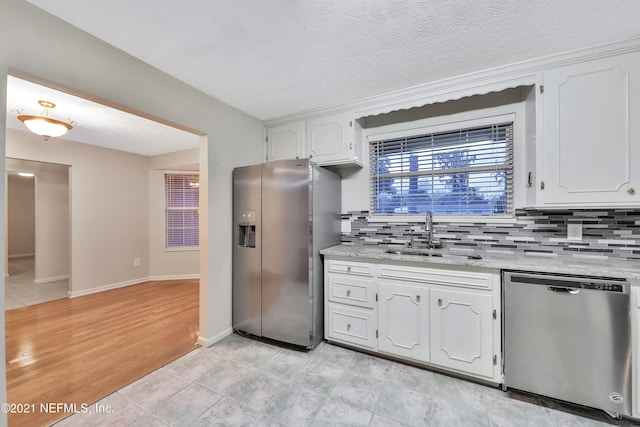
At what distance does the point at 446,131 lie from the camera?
7.93 feet

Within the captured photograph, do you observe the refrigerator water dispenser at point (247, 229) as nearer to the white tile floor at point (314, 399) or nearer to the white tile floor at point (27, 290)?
the white tile floor at point (314, 399)

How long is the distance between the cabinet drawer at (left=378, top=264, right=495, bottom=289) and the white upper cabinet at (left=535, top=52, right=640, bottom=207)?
733 millimetres

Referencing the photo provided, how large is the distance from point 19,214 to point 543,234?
11.4 metres

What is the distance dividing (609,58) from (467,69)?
84 cm

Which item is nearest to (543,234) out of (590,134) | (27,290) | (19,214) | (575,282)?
(575,282)

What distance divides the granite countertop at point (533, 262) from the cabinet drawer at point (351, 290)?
0.71 ft

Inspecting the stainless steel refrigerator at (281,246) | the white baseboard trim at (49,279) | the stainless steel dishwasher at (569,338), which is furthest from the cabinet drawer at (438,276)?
the white baseboard trim at (49,279)

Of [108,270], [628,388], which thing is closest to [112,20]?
[628,388]

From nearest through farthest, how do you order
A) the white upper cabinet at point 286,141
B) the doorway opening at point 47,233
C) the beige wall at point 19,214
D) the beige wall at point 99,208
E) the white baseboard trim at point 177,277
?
the white upper cabinet at point 286,141 → the beige wall at point 99,208 → the doorway opening at point 47,233 → the white baseboard trim at point 177,277 → the beige wall at point 19,214

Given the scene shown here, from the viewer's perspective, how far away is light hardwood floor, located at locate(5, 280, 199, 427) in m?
1.77

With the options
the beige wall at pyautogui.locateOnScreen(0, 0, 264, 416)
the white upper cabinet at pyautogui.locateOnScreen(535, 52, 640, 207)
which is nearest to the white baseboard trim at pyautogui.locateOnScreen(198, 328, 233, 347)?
the beige wall at pyautogui.locateOnScreen(0, 0, 264, 416)

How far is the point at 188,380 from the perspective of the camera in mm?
1891

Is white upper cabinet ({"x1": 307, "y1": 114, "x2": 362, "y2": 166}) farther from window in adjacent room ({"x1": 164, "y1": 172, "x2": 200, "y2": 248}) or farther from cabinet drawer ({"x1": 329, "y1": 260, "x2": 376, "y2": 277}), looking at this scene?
window in adjacent room ({"x1": 164, "y1": 172, "x2": 200, "y2": 248})

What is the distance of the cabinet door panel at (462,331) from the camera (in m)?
1.77
